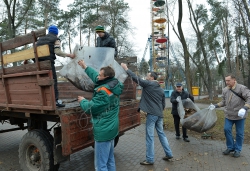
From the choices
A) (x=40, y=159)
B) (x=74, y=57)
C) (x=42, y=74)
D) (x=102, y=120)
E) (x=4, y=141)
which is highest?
(x=74, y=57)

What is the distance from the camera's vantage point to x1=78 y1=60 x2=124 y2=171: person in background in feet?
9.14

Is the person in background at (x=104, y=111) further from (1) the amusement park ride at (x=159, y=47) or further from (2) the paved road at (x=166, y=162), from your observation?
(1) the amusement park ride at (x=159, y=47)

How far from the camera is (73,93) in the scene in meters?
5.26

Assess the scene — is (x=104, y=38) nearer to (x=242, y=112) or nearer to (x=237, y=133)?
(x=242, y=112)

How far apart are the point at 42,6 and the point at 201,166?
1843 centimetres

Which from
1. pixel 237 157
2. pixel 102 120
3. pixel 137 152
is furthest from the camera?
pixel 137 152

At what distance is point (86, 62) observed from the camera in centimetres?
358

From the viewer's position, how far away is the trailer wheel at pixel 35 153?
3279 millimetres

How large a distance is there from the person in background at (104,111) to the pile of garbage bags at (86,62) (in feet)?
2.02

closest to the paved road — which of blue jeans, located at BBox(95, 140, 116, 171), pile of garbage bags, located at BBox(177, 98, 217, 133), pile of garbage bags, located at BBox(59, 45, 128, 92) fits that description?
pile of garbage bags, located at BBox(177, 98, 217, 133)

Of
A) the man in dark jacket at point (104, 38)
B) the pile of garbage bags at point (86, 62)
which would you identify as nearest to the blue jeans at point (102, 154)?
the pile of garbage bags at point (86, 62)

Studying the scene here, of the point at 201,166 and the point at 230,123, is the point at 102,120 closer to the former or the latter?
the point at 201,166

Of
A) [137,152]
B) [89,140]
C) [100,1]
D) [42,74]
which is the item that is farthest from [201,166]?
[100,1]

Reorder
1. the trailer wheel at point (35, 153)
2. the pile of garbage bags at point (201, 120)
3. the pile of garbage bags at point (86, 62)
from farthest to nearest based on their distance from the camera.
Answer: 1. the pile of garbage bags at point (201, 120)
2. the pile of garbage bags at point (86, 62)
3. the trailer wheel at point (35, 153)
